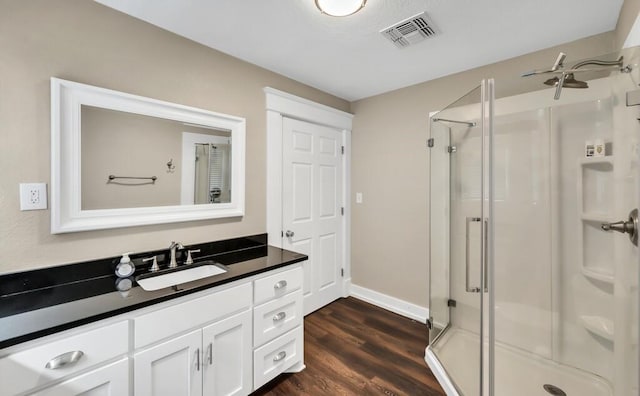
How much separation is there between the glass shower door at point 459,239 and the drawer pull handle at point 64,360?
1977 mm

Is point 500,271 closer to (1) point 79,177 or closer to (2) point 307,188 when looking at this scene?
(2) point 307,188

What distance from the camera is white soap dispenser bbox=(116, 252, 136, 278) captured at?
140 centimetres

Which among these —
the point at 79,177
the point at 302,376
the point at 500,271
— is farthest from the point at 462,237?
the point at 79,177

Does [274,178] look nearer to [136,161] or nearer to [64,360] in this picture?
[136,161]

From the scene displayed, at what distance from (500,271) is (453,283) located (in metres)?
0.36

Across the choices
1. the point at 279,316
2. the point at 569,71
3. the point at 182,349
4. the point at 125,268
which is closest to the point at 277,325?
the point at 279,316

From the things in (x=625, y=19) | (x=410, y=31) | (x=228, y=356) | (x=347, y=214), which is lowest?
(x=228, y=356)

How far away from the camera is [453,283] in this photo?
213 cm

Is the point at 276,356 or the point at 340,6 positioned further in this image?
the point at 276,356

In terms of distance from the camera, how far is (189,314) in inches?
50.5

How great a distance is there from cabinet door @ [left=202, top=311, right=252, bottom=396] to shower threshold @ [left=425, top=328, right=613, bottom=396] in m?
1.28

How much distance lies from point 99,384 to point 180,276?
0.64 metres

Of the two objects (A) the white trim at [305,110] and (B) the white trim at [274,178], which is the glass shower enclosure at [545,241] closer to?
(A) the white trim at [305,110]

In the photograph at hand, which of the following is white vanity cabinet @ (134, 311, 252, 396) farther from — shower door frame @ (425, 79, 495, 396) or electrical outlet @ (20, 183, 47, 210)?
shower door frame @ (425, 79, 495, 396)
